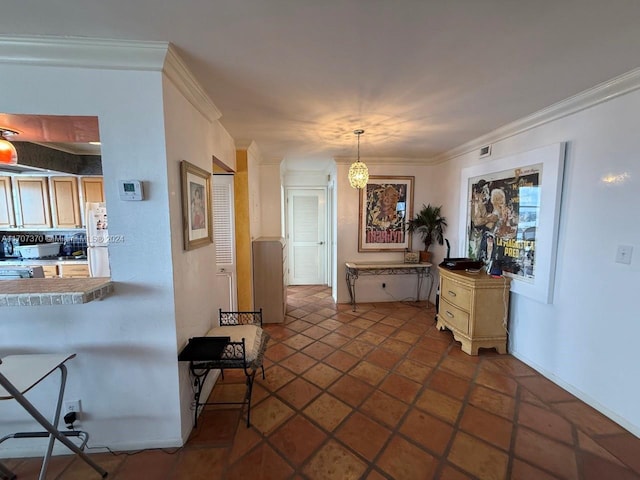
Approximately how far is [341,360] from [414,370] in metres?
0.69

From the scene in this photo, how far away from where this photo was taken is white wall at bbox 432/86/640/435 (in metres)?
1.73

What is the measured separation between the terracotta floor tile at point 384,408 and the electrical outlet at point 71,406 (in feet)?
6.00

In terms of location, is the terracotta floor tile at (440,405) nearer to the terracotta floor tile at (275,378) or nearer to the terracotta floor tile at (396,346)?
the terracotta floor tile at (396,346)

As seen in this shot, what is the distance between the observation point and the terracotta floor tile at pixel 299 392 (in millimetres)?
1994

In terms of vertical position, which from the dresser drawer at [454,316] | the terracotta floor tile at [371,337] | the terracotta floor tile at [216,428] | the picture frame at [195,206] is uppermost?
the picture frame at [195,206]

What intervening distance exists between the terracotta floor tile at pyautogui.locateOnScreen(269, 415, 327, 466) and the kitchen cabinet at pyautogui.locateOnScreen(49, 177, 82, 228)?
4021 mm

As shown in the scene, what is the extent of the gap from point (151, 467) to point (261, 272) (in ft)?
7.01

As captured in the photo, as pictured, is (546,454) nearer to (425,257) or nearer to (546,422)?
(546,422)

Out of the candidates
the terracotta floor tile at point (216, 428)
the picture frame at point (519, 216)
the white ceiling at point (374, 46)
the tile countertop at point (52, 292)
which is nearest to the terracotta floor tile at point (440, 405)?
the picture frame at point (519, 216)

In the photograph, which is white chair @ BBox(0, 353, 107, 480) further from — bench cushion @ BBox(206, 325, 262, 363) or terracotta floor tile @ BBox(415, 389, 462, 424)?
terracotta floor tile @ BBox(415, 389, 462, 424)

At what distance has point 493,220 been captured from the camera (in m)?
2.82

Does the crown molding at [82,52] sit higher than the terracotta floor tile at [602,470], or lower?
higher

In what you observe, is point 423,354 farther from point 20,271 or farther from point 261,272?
point 20,271

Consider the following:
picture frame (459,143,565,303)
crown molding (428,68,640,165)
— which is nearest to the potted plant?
picture frame (459,143,565,303)
